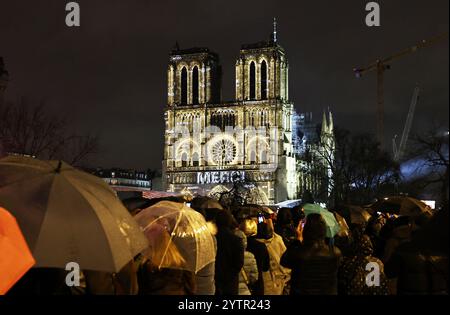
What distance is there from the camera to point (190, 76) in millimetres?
98500

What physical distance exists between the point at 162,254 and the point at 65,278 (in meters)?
1.57

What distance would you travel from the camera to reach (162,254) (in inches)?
280

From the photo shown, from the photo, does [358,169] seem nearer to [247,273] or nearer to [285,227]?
[285,227]

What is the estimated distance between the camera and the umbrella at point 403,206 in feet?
42.9

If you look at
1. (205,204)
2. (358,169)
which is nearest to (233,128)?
(358,169)

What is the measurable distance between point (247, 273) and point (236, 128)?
3384 inches

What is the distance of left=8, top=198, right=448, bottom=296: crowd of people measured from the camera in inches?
219

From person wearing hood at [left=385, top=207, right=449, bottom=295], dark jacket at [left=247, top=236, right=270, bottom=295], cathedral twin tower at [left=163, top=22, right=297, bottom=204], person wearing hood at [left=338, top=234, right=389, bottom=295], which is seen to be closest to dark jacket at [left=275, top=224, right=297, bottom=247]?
dark jacket at [left=247, top=236, right=270, bottom=295]

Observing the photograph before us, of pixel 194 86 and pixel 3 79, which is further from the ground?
pixel 194 86

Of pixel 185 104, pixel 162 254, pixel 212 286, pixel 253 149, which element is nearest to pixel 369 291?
pixel 212 286

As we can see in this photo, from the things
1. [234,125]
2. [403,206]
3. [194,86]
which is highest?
[194,86]

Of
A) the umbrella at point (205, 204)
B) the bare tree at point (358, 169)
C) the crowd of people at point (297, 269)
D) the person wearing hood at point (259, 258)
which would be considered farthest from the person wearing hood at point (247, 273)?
the bare tree at point (358, 169)
